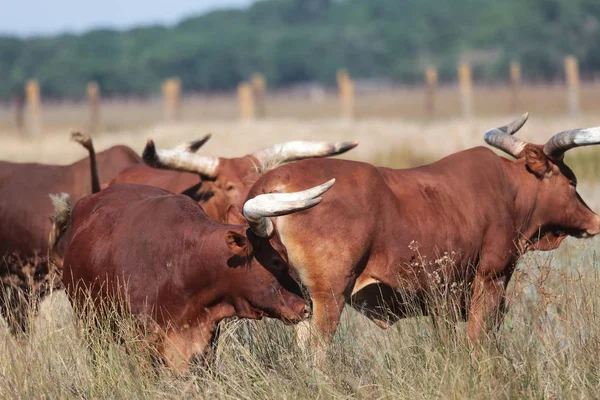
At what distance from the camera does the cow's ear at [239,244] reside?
5.02 m

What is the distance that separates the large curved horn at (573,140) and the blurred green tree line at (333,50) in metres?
73.3

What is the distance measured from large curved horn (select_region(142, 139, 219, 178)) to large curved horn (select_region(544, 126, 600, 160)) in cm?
243

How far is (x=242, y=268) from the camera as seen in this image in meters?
5.12

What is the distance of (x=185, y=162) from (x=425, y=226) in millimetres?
2255

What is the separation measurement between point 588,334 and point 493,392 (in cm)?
101

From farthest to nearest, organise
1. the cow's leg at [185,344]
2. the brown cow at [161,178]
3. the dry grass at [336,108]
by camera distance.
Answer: the dry grass at [336,108] → the brown cow at [161,178] → the cow's leg at [185,344]

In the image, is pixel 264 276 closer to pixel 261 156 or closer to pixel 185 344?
pixel 185 344

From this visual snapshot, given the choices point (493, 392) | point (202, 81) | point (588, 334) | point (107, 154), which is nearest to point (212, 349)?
point (493, 392)

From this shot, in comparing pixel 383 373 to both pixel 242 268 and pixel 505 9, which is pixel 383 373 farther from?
pixel 505 9

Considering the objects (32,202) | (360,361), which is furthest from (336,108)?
(360,361)

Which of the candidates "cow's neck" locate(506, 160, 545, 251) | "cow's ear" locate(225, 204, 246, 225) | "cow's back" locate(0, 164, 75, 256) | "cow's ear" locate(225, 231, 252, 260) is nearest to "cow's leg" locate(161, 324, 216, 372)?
"cow's ear" locate(225, 231, 252, 260)

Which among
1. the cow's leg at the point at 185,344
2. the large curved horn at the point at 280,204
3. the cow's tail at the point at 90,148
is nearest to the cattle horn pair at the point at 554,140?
Answer: the large curved horn at the point at 280,204

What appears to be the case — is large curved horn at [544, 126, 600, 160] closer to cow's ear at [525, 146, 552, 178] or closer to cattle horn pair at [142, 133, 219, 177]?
cow's ear at [525, 146, 552, 178]

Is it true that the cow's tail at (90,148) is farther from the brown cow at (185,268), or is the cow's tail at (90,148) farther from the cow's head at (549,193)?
the cow's head at (549,193)
